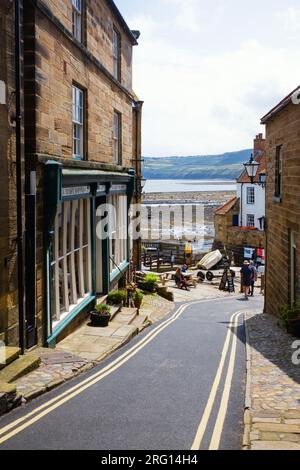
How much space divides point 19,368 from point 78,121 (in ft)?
24.3

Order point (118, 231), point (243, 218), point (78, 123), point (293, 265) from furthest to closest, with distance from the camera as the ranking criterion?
point (243, 218)
point (118, 231)
point (293, 265)
point (78, 123)

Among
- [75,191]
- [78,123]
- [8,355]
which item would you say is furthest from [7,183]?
[78,123]

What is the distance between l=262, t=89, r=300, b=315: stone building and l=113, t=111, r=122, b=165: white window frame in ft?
17.1

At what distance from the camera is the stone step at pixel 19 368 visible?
27.2ft

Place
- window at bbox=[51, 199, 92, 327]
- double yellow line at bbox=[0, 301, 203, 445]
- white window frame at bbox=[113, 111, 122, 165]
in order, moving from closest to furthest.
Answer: double yellow line at bbox=[0, 301, 203, 445] < window at bbox=[51, 199, 92, 327] < white window frame at bbox=[113, 111, 122, 165]

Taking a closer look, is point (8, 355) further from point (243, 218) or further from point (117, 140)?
point (243, 218)

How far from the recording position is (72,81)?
13.1 metres

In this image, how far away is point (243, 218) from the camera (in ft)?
194

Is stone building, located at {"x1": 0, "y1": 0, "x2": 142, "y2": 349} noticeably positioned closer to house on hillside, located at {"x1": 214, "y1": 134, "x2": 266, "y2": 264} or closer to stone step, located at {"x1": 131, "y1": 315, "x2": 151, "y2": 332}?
stone step, located at {"x1": 131, "y1": 315, "x2": 151, "y2": 332}

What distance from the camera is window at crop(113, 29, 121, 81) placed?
60.7 feet

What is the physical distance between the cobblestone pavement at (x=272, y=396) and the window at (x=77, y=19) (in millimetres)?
9063

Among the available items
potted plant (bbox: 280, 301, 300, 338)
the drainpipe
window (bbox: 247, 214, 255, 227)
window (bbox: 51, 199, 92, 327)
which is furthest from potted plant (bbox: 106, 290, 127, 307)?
window (bbox: 247, 214, 255, 227)

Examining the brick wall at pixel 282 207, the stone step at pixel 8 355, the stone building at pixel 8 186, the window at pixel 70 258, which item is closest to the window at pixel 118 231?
the window at pixel 70 258

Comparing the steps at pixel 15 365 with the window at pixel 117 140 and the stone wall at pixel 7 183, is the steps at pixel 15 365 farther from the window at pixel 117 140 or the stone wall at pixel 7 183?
the window at pixel 117 140
